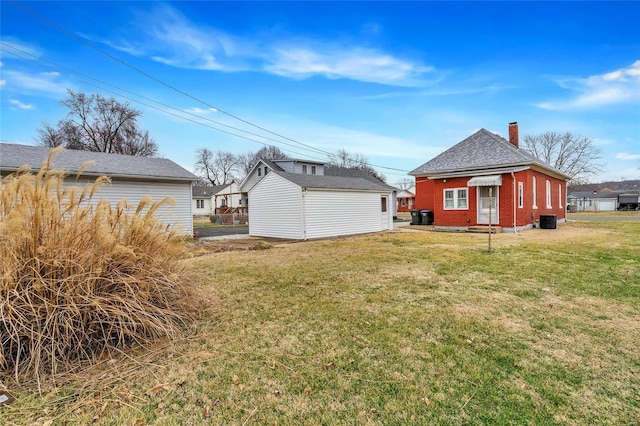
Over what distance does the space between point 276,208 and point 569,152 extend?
145 feet

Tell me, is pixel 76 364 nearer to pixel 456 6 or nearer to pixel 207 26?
pixel 207 26

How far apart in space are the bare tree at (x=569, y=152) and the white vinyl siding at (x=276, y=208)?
3917 centimetres

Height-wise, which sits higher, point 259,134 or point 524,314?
point 259,134

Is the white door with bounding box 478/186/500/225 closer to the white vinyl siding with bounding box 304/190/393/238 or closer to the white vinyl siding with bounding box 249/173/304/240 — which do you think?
the white vinyl siding with bounding box 304/190/393/238

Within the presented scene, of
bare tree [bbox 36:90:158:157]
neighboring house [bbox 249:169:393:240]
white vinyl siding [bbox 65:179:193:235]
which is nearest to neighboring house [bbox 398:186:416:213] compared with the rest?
neighboring house [bbox 249:169:393:240]

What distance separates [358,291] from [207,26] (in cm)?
1124

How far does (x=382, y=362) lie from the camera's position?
2852mm

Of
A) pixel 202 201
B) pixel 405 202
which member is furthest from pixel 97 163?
pixel 405 202

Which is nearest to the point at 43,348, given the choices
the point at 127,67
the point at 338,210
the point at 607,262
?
the point at 607,262

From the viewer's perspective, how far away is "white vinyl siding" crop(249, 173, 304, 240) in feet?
45.5

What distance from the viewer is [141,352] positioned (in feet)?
9.96


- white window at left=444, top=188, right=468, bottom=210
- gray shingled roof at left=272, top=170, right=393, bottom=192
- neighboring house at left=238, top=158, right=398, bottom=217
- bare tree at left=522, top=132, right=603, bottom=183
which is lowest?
white window at left=444, top=188, right=468, bottom=210

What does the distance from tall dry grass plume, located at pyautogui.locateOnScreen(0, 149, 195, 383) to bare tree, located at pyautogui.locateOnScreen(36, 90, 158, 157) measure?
31.8m

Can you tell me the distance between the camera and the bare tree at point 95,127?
27.8 m
